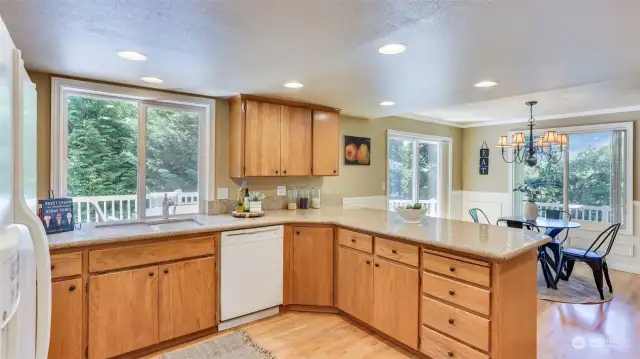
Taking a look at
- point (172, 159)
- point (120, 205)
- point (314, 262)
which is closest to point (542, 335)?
point (314, 262)

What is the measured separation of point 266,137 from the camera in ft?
11.4

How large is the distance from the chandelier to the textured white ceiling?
4.60ft

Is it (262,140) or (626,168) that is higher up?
(262,140)

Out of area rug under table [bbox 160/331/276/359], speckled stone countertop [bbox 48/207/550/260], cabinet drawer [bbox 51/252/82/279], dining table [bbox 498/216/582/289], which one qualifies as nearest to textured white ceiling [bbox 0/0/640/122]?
speckled stone countertop [bbox 48/207/550/260]

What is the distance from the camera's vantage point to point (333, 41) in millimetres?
1924

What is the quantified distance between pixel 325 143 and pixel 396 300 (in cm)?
198

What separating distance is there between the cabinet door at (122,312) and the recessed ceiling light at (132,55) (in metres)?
1.45

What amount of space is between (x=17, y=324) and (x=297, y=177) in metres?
3.37

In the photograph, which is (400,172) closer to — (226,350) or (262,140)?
(262,140)

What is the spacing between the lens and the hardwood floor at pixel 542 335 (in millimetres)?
2504

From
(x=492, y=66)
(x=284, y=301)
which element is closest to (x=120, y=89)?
(x=284, y=301)

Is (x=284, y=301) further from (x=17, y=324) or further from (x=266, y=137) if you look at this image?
(x=17, y=324)

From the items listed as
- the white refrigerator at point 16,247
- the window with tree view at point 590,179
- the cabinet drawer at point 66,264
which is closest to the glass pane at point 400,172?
the window with tree view at point 590,179

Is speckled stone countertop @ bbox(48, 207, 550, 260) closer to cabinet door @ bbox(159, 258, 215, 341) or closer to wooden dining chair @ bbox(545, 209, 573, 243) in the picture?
cabinet door @ bbox(159, 258, 215, 341)
